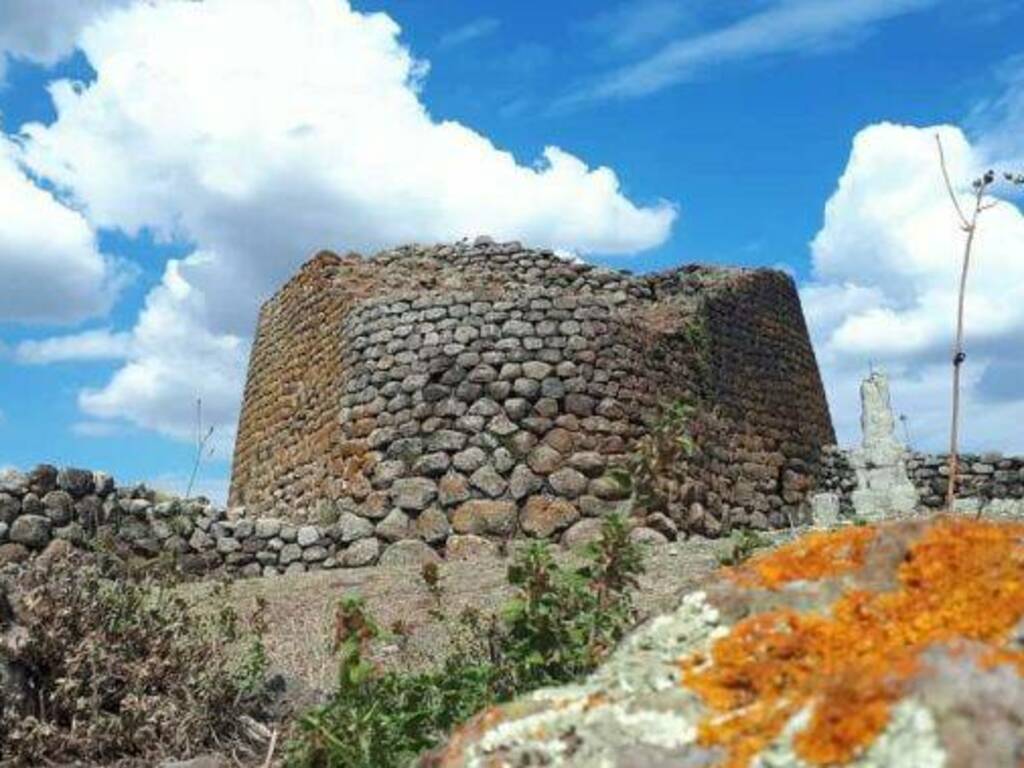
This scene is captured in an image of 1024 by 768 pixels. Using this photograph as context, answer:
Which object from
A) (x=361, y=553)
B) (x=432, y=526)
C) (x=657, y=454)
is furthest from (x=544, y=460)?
(x=657, y=454)

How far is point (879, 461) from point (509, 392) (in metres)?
4.20

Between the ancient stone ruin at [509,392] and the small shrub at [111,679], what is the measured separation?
27.6 ft

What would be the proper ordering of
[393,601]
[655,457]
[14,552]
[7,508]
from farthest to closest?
[7,508] < [14,552] < [393,601] < [655,457]

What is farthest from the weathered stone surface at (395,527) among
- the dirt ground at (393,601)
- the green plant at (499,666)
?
the green plant at (499,666)

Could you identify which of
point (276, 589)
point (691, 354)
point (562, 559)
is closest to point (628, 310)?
point (691, 354)

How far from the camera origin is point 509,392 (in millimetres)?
13992

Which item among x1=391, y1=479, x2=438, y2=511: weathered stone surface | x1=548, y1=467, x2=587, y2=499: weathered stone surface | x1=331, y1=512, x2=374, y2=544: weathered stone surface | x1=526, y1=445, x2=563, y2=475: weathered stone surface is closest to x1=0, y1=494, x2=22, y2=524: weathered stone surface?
x1=331, y1=512, x2=374, y2=544: weathered stone surface

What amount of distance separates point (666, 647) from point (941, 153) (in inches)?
188

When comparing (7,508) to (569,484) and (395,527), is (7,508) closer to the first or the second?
(395,527)

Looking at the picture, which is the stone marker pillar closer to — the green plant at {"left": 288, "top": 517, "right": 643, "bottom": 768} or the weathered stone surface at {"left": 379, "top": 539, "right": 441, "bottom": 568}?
the weathered stone surface at {"left": 379, "top": 539, "right": 441, "bottom": 568}

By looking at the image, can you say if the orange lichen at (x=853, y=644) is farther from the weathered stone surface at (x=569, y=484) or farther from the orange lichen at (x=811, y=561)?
the weathered stone surface at (x=569, y=484)

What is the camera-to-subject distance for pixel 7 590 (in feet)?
15.5

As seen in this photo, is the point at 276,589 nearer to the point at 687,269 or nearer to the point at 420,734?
the point at 420,734

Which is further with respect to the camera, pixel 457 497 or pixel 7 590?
pixel 457 497
